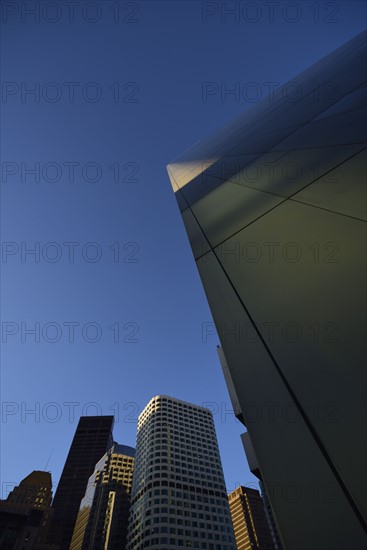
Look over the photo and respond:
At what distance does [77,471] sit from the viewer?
140 m

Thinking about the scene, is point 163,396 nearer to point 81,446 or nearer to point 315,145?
point 81,446

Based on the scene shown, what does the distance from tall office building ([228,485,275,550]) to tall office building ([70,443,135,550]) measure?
61891 millimetres

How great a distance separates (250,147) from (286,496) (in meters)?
6.00

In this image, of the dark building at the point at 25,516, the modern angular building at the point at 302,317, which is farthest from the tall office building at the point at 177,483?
the modern angular building at the point at 302,317

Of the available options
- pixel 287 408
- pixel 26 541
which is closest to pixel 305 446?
pixel 287 408

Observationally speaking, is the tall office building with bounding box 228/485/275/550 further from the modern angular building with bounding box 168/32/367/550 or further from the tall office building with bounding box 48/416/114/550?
the modern angular building with bounding box 168/32/367/550

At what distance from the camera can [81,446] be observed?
15025 cm

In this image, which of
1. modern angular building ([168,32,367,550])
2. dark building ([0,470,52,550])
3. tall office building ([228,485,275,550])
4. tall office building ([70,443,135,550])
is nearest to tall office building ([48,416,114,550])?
tall office building ([70,443,135,550])

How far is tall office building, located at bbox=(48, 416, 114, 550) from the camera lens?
123m

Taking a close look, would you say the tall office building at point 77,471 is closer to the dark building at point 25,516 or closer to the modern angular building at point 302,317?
the dark building at point 25,516

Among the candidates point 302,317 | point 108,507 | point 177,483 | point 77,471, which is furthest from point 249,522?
point 302,317

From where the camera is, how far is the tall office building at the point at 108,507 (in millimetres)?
87062

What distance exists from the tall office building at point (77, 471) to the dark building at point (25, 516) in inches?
1935

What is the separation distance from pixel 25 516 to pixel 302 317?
9815cm
